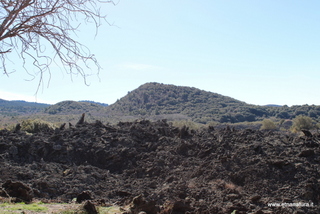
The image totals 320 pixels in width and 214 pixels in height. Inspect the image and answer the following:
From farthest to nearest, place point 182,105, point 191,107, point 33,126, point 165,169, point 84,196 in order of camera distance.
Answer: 1. point 182,105
2. point 191,107
3. point 33,126
4. point 165,169
5. point 84,196

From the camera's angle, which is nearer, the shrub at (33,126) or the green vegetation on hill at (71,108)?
the shrub at (33,126)

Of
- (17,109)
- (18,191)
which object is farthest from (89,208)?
(17,109)

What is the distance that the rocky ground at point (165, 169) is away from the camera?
268 inches

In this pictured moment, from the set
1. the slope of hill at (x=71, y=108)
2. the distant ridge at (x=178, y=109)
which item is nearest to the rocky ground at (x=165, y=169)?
the distant ridge at (x=178, y=109)

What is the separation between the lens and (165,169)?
939cm

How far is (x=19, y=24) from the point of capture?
4.96 m

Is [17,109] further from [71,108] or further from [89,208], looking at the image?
[89,208]

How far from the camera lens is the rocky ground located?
6812mm

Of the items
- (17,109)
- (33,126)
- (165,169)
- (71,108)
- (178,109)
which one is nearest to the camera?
(165,169)

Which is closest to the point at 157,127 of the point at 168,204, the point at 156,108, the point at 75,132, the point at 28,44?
the point at 75,132

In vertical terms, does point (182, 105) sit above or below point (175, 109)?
above

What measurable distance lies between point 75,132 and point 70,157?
208 cm

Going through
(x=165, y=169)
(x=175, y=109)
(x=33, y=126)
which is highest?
(x=175, y=109)

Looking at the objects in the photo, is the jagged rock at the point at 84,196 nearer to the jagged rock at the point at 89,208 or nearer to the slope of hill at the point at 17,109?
the jagged rock at the point at 89,208
